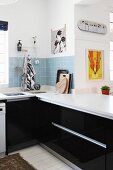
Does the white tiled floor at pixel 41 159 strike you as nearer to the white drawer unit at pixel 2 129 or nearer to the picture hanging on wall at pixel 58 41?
the white drawer unit at pixel 2 129

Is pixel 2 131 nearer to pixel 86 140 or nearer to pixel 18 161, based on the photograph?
pixel 18 161

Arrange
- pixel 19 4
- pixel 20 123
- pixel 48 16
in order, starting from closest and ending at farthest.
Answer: pixel 20 123 → pixel 19 4 → pixel 48 16

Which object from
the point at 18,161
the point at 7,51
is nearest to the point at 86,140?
the point at 18,161

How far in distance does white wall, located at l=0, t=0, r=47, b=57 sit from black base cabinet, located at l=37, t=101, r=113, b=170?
1321mm

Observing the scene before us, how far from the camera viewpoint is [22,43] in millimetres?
3662

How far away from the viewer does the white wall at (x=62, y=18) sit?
337 centimetres

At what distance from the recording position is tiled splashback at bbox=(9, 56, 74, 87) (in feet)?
11.6

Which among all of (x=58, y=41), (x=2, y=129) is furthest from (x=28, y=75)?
(x=2, y=129)

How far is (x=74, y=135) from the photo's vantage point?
7.60 ft

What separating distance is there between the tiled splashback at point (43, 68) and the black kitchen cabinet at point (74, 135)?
2.81 feet

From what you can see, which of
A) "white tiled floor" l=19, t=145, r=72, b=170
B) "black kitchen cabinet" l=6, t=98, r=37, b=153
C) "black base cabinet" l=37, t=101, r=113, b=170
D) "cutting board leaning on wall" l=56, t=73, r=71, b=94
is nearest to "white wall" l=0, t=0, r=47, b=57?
"cutting board leaning on wall" l=56, t=73, r=71, b=94

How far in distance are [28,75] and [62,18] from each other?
1.20 meters

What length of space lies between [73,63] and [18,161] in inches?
69.3

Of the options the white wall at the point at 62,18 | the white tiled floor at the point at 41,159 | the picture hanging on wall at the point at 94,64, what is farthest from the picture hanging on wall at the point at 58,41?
the white tiled floor at the point at 41,159
